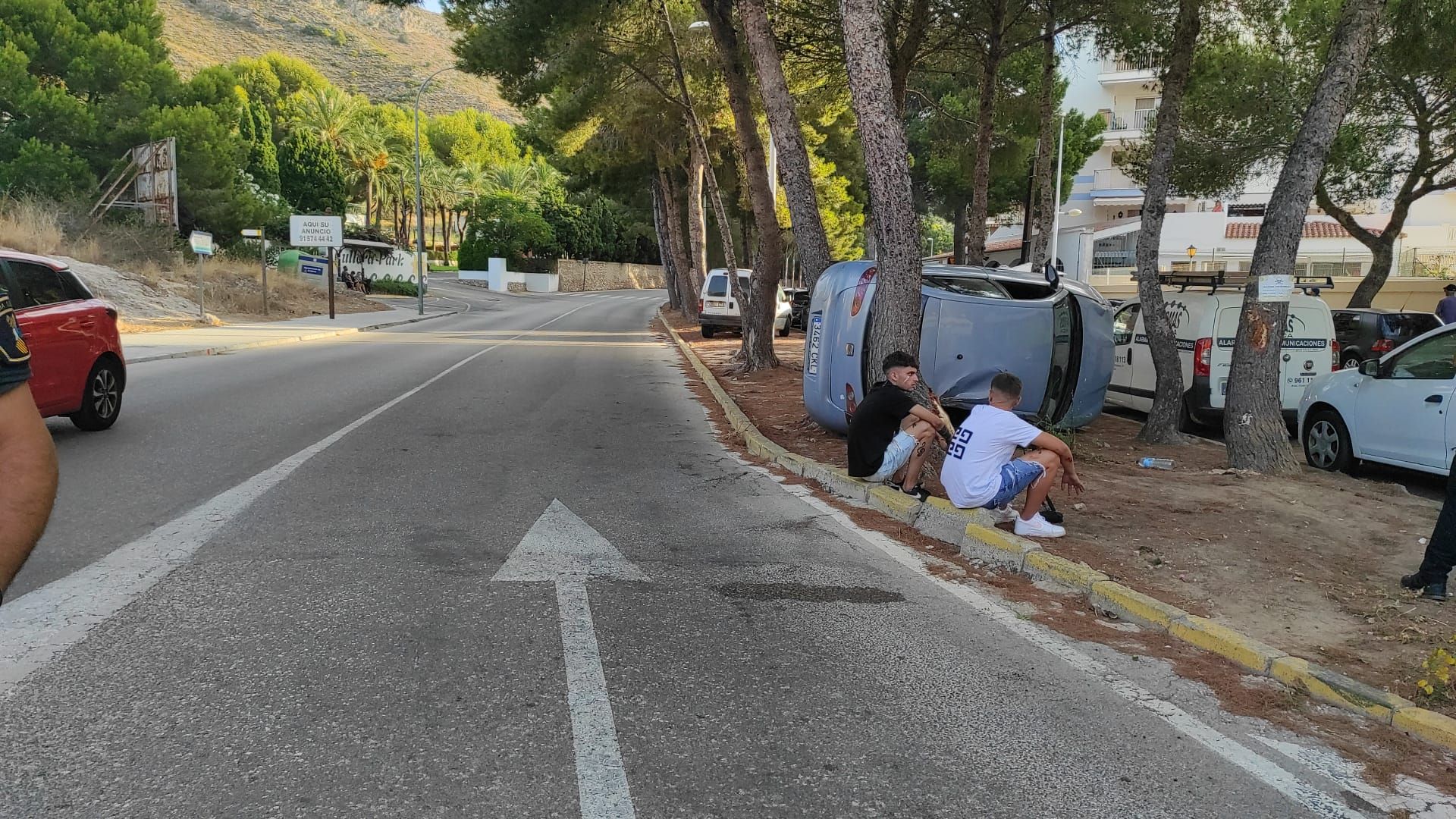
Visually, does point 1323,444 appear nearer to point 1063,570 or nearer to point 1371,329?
point 1063,570

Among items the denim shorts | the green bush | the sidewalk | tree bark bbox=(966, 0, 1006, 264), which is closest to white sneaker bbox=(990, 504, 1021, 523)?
the denim shorts

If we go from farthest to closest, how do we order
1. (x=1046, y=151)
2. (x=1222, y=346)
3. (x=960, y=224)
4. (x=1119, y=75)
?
(x=1119, y=75) < (x=960, y=224) < (x=1046, y=151) < (x=1222, y=346)

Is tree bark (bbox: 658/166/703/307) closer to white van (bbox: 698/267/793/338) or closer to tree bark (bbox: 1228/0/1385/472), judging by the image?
white van (bbox: 698/267/793/338)

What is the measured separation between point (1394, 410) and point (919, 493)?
15.1 ft

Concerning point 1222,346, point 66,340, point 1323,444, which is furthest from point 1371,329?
point 66,340

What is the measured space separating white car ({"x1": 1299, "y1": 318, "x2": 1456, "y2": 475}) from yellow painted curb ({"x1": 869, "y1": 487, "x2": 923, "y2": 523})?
445cm

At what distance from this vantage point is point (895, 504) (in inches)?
280

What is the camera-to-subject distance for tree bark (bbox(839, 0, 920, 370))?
7887 mm

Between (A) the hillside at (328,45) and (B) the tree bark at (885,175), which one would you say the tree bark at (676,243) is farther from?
(A) the hillside at (328,45)

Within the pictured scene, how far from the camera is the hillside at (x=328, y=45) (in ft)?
410

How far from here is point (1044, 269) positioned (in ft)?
32.4

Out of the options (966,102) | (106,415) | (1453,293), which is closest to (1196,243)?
(966,102)

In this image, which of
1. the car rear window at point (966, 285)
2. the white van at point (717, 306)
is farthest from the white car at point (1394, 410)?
the white van at point (717, 306)

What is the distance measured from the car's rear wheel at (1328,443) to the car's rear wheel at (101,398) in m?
11.7
